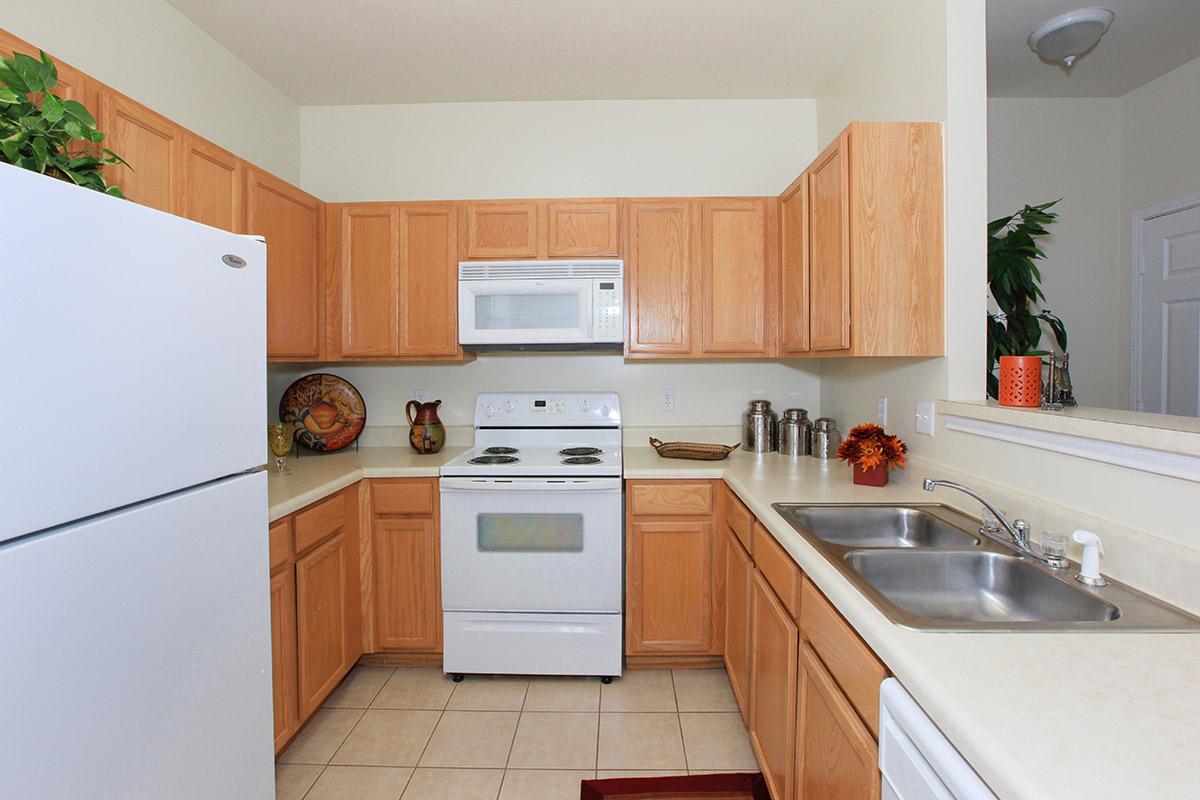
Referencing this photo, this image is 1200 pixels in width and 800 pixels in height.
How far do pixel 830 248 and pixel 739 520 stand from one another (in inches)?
40.7

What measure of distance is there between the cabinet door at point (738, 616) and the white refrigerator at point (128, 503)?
1448mm

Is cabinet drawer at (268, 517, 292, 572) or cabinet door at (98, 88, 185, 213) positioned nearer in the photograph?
cabinet door at (98, 88, 185, 213)

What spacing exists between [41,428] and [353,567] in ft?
5.88

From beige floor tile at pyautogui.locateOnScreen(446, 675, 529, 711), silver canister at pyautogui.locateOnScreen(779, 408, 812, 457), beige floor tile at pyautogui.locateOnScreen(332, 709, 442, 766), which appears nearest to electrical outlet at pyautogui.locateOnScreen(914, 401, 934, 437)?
silver canister at pyautogui.locateOnScreen(779, 408, 812, 457)

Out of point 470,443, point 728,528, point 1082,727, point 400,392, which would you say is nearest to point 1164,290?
point 728,528

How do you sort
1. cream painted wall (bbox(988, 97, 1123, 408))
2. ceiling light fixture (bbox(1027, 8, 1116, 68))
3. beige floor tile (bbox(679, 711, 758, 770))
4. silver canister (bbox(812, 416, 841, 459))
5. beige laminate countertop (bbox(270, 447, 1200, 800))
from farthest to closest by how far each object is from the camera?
cream painted wall (bbox(988, 97, 1123, 408))
silver canister (bbox(812, 416, 841, 459))
ceiling light fixture (bbox(1027, 8, 1116, 68))
beige floor tile (bbox(679, 711, 758, 770))
beige laminate countertop (bbox(270, 447, 1200, 800))

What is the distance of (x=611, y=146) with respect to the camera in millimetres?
2951

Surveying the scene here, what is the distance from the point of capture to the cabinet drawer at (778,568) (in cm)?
145

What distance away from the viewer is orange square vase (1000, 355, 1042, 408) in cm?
155

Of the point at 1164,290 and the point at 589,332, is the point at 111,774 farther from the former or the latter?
the point at 1164,290

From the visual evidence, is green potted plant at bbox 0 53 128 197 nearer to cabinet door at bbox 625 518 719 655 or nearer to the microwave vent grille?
the microwave vent grille

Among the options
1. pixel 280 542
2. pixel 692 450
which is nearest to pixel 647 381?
pixel 692 450

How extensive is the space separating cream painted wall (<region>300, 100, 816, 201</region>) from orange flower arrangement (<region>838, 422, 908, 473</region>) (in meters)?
1.49

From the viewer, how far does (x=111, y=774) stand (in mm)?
881
